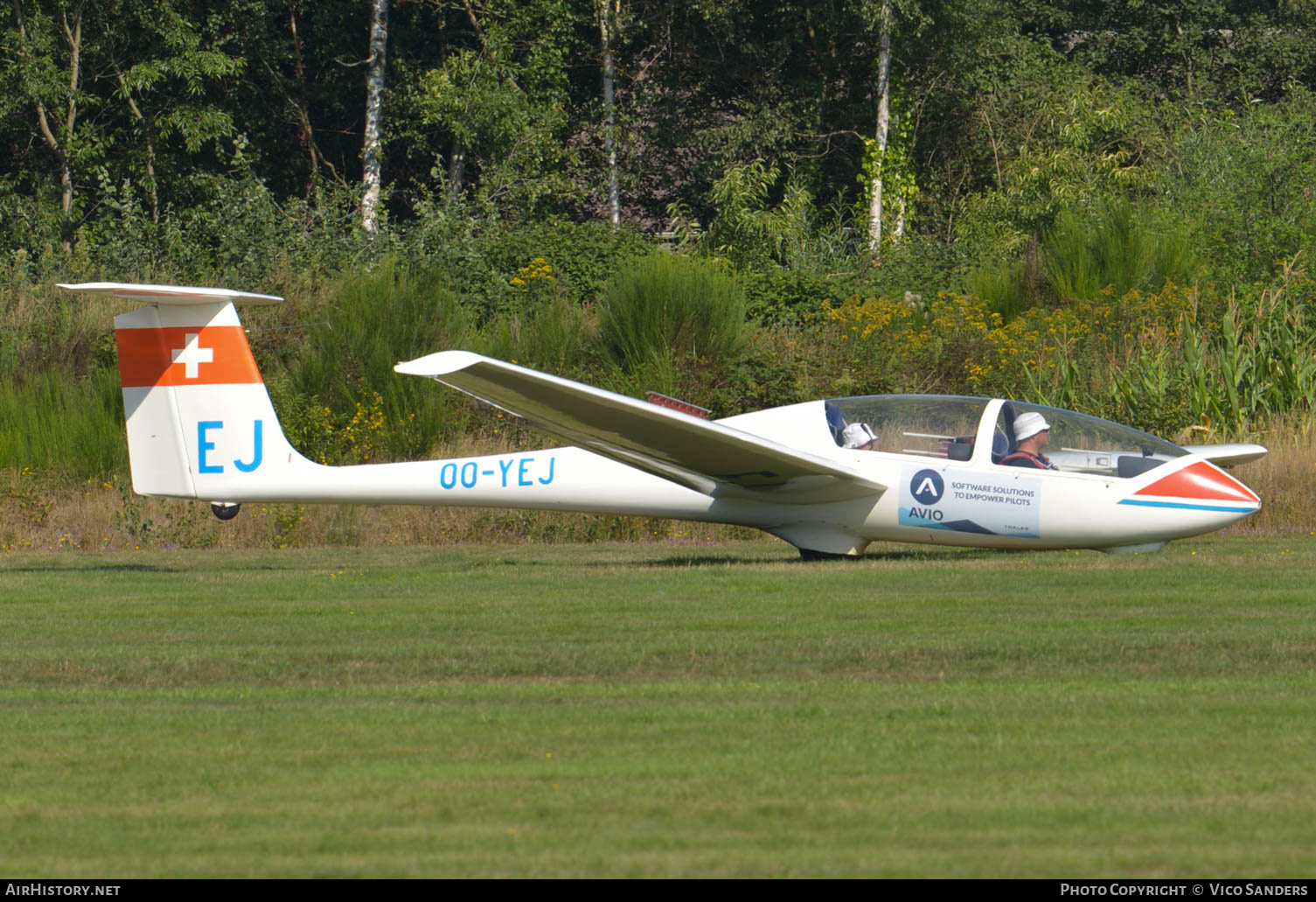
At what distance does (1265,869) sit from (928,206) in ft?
116

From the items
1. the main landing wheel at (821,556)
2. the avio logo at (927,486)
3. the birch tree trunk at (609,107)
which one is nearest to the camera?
the avio logo at (927,486)

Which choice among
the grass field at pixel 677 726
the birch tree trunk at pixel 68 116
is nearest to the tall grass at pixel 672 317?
the grass field at pixel 677 726

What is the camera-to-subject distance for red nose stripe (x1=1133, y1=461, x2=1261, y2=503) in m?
13.2

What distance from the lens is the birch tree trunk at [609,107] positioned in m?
37.5

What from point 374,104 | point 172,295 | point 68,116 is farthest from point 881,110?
point 172,295

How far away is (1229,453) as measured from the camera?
14.8 meters

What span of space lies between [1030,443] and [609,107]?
25863 millimetres

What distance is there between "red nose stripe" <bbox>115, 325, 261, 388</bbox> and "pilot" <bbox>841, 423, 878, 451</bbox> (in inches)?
198

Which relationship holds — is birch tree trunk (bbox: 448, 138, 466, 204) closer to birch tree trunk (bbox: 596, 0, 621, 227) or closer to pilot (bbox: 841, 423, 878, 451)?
birch tree trunk (bbox: 596, 0, 621, 227)

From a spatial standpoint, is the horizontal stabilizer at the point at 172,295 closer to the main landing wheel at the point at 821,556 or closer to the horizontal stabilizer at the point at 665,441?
the horizontal stabilizer at the point at 665,441

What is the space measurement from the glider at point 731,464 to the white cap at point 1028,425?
0.02 meters

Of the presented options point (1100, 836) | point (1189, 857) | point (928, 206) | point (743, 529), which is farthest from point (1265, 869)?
point (928, 206)

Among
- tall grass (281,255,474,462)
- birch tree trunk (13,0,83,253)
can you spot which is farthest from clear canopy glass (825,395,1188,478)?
birch tree trunk (13,0,83,253)

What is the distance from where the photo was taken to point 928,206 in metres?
39.0
